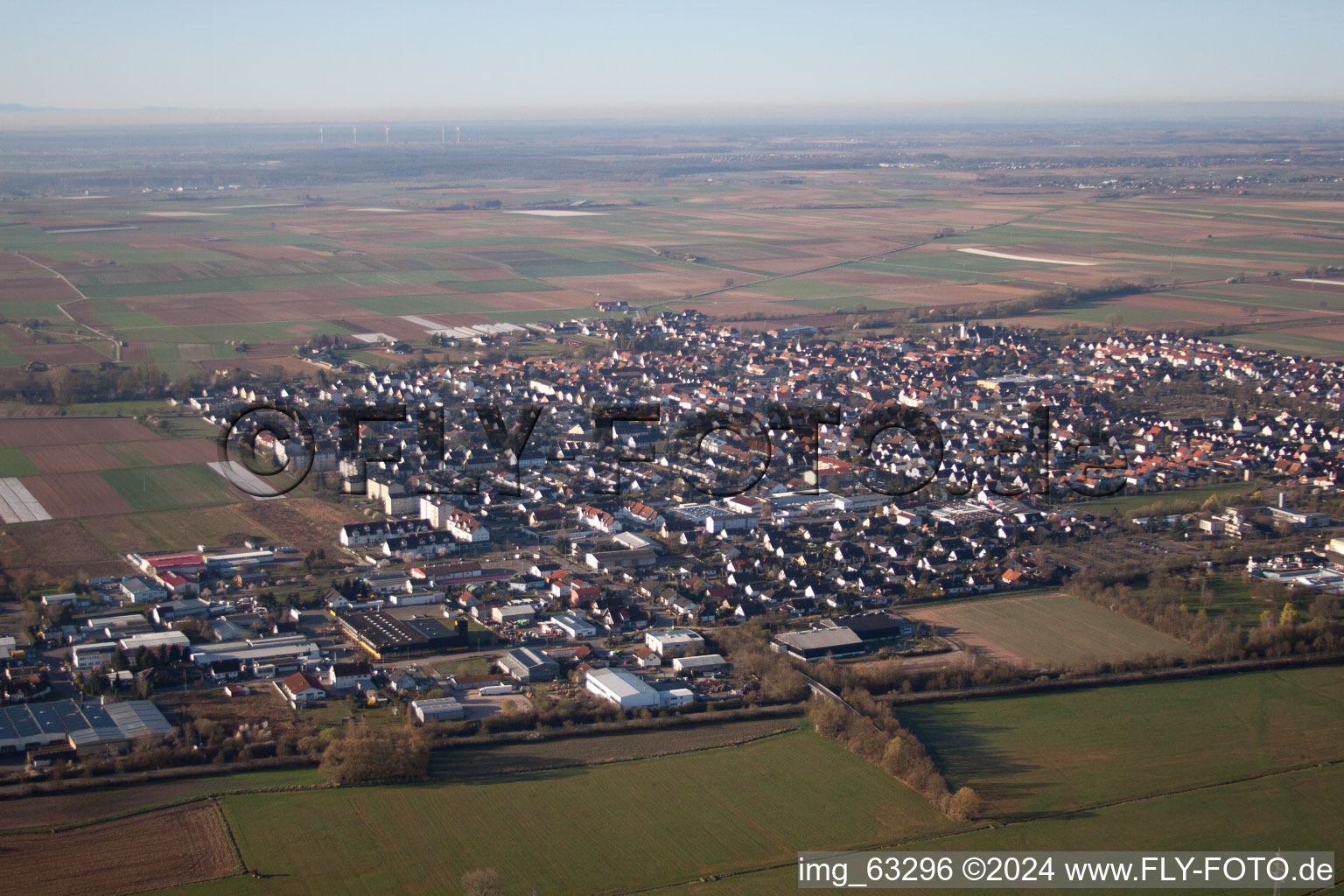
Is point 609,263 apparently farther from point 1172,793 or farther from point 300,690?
point 1172,793

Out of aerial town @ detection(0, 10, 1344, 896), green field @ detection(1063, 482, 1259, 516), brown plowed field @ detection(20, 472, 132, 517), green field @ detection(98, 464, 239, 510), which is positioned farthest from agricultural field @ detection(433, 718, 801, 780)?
brown plowed field @ detection(20, 472, 132, 517)

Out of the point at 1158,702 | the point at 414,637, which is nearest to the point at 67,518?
the point at 414,637

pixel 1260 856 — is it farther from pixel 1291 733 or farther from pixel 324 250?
pixel 324 250

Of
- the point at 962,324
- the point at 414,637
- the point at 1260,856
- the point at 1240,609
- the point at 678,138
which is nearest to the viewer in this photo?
the point at 1260,856

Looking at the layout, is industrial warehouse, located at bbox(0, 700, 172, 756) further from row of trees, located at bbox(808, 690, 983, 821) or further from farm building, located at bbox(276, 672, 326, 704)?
row of trees, located at bbox(808, 690, 983, 821)

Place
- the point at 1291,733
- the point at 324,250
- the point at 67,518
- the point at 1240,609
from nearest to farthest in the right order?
the point at 1291,733 → the point at 1240,609 → the point at 67,518 → the point at 324,250

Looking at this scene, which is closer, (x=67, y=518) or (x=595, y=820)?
(x=595, y=820)

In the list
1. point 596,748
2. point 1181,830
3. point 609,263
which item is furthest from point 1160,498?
point 609,263
